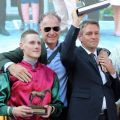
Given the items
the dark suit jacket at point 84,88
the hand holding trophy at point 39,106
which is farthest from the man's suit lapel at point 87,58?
the hand holding trophy at point 39,106

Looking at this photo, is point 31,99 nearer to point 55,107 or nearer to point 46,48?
point 55,107

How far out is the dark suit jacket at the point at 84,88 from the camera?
2.14 meters

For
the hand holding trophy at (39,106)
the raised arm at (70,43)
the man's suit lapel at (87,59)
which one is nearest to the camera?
the hand holding trophy at (39,106)

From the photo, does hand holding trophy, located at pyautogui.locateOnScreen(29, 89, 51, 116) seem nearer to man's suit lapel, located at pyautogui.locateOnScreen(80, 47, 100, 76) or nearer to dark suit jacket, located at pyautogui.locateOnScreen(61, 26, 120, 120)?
dark suit jacket, located at pyautogui.locateOnScreen(61, 26, 120, 120)

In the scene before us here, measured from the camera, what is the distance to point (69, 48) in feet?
6.86

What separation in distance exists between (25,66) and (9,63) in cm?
11

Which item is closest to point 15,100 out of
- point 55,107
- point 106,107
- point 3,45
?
point 55,107

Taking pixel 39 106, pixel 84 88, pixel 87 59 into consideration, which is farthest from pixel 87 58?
pixel 39 106

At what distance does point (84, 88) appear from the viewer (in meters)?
2.17

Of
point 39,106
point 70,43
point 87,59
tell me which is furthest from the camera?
point 87,59

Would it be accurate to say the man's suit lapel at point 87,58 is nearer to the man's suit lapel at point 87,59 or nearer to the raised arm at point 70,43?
the man's suit lapel at point 87,59

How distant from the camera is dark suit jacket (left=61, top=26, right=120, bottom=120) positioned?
2145 millimetres

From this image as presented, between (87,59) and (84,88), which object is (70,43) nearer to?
(87,59)

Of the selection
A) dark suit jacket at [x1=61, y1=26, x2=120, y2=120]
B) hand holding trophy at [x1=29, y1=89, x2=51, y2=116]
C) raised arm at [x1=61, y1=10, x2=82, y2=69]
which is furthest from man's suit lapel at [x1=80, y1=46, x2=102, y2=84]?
hand holding trophy at [x1=29, y1=89, x2=51, y2=116]
